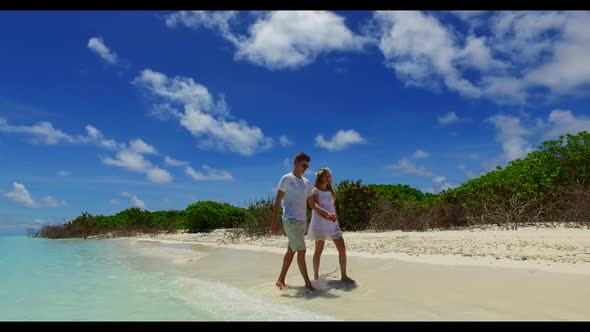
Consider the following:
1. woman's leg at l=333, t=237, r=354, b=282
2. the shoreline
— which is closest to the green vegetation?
the shoreline

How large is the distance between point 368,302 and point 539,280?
2.35m

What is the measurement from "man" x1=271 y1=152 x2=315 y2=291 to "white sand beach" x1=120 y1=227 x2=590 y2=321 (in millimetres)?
624

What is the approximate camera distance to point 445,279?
21.1ft

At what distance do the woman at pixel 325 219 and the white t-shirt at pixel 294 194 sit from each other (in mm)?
188

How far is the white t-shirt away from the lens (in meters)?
6.41

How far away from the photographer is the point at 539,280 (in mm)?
5898

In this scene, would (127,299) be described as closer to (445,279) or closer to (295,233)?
(295,233)

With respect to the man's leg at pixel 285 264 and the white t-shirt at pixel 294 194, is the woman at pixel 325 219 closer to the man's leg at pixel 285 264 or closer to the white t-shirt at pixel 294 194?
the white t-shirt at pixel 294 194

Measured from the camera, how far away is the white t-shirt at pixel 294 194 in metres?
6.41

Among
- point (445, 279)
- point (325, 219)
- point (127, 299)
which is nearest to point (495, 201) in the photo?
point (445, 279)

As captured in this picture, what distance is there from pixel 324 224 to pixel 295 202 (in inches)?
20.7

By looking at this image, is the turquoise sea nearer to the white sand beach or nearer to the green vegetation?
the white sand beach
